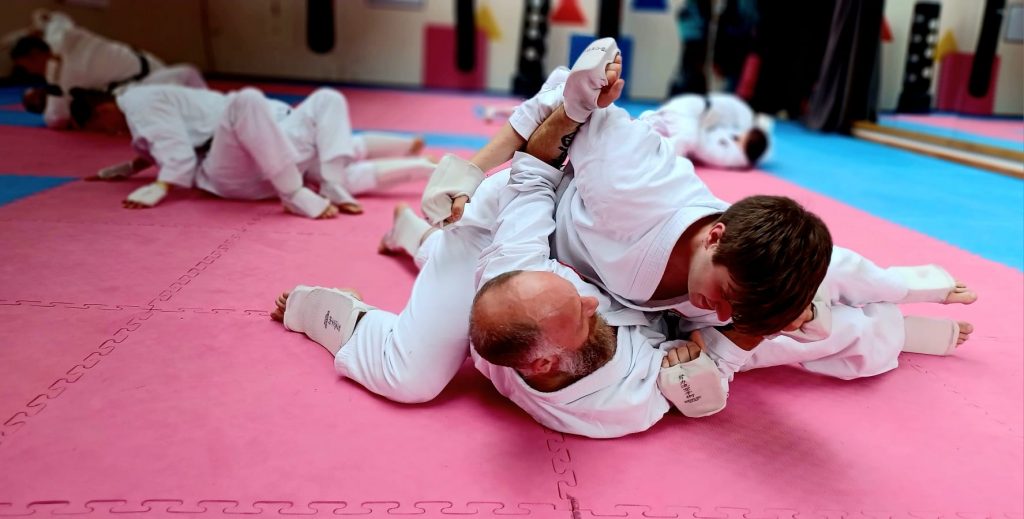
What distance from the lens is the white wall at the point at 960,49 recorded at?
3525mm

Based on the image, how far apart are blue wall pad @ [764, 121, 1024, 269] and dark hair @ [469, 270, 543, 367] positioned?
278cm

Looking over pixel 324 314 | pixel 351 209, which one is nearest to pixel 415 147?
pixel 351 209

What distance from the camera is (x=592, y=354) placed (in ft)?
5.20

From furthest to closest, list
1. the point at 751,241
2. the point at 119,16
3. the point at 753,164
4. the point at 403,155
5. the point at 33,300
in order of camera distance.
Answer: the point at 119,16, the point at 753,164, the point at 403,155, the point at 33,300, the point at 751,241

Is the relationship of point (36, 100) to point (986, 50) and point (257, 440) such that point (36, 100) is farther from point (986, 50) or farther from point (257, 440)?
point (986, 50)

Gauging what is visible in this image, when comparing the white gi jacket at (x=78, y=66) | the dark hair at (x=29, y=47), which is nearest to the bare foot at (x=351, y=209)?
the white gi jacket at (x=78, y=66)

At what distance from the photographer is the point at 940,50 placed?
511 centimetres

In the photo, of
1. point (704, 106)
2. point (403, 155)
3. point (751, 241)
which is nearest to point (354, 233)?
point (403, 155)

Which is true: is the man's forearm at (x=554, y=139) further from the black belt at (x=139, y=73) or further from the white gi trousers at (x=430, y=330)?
the black belt at (x=139, y=73)

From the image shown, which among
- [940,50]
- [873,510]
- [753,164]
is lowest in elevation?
[873,510]

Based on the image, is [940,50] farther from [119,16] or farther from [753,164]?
[119,16]

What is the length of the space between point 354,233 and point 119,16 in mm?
7599

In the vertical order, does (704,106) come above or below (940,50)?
below

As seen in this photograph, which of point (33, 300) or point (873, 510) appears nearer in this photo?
point (873, 510)
